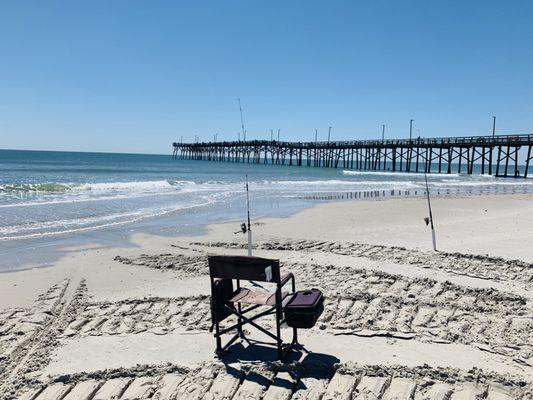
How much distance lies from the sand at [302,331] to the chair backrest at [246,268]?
0.89 meters

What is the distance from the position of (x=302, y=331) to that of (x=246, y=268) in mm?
1300

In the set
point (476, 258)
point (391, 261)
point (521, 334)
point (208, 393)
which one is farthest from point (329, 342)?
point (476, 258)

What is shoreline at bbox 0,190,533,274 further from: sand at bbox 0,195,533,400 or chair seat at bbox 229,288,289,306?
chair seat at bbox 229,288,289,306

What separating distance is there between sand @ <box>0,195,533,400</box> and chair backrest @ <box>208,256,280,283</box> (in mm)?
886

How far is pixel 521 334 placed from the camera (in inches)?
202

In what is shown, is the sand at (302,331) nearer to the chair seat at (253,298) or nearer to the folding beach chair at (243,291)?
the folding beach chair at (243,291)

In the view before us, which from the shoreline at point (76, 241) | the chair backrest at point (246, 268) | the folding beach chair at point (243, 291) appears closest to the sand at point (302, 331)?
the folding beach chair at point (243, 291)

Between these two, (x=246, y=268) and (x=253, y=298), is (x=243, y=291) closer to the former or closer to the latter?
(x=253, y=298)

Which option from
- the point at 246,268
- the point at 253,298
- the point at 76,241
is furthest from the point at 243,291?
the point at 76,241

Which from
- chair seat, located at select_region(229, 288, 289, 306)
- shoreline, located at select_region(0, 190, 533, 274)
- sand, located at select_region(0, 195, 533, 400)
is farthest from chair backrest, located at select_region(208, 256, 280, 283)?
shoreline, located at select_region(0, 190, 533, 274)

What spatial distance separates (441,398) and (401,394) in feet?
1.06

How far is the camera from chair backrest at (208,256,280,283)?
14.6ft

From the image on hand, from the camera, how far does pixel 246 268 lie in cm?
456

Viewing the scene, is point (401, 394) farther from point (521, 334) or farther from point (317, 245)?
point (317, 245)
